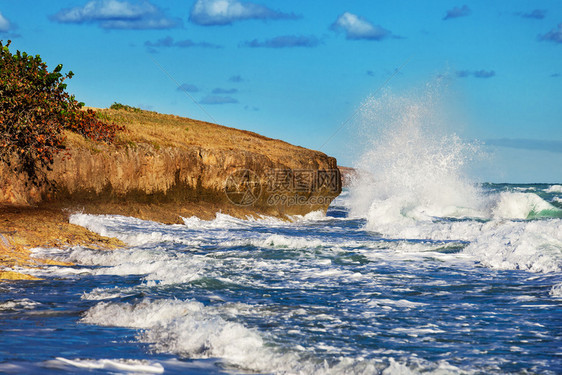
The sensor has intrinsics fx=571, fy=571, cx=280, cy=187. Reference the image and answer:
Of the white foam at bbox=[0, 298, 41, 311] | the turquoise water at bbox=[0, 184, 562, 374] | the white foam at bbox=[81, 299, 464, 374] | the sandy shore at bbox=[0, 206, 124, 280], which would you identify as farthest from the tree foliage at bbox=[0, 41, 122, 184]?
the white foam at bbox=[81, 299, 464, 374]

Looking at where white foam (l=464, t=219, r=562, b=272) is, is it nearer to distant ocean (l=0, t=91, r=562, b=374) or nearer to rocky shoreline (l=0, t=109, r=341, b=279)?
distant ocean (l=0, t=91, r=562, b=374)

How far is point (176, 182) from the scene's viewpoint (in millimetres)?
21438

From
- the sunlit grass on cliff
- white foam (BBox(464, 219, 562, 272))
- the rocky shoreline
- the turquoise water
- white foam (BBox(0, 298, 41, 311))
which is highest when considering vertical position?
the sunlit grass on cliff

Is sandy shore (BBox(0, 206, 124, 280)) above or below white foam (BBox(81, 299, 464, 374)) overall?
above

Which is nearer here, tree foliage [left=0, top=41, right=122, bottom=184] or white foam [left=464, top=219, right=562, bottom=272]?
white foam [left=464, top=219, right=562, bottom=272]

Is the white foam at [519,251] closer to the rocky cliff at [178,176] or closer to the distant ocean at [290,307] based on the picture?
the distant ocean at [290,307]

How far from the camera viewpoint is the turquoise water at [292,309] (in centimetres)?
553

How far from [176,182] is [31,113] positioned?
6.09 metres

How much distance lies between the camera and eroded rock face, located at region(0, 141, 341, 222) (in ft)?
57.3

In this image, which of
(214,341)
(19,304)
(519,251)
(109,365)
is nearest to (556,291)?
(519,251)

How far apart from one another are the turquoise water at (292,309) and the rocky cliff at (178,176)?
3812 millimetres

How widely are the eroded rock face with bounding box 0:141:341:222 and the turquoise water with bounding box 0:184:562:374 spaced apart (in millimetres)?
3727

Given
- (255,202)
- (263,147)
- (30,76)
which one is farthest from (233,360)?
(263,147)

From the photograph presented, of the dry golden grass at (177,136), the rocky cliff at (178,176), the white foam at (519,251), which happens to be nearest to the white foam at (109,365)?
the white foam at (519,251)
